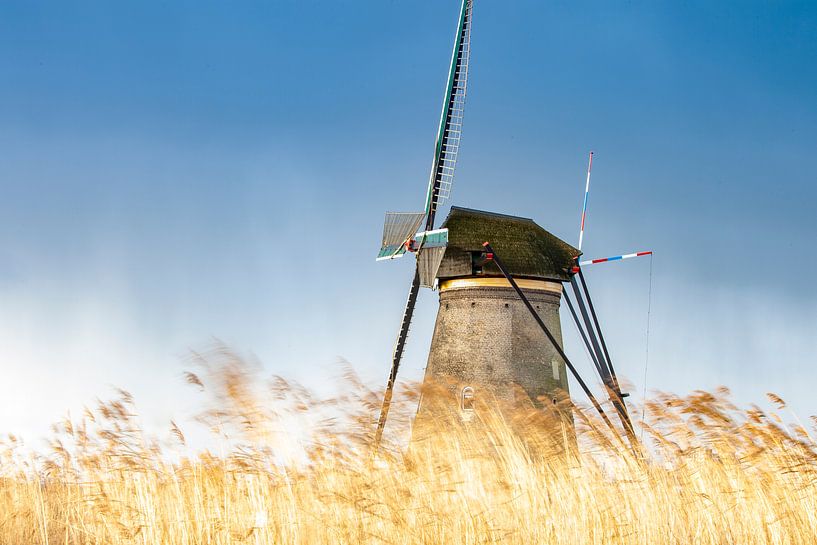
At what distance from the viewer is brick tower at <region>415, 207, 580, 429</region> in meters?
14.1

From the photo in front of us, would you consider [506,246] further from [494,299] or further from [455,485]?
[455,485]

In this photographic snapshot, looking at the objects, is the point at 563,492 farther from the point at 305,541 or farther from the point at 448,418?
the point at 305,541

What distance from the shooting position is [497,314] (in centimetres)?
1426

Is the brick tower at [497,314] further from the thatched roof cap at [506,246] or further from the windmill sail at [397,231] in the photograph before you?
the windmill sail at [397,231]

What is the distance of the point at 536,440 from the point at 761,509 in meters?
1.13

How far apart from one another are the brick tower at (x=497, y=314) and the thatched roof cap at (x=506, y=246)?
0.05ft

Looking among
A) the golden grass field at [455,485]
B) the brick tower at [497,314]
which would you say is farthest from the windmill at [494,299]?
the golden grass field at [455,485]

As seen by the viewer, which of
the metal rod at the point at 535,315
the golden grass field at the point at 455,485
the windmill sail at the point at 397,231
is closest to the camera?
the golden grass field at the point at 455,485

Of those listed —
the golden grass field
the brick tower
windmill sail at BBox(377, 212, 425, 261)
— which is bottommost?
the golden grass field

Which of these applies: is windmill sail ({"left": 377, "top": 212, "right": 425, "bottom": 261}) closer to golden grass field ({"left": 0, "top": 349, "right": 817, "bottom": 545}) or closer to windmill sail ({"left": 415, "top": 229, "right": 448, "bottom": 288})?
windmill sail ({"left": 415, "top": 229, "right": 448, "bottom": 288})

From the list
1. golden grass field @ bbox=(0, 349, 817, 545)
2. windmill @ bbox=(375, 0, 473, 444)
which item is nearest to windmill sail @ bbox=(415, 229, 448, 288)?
windmill @ bbox=(375, 0, 473, 444)

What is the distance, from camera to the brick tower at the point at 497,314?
14148 millimetres

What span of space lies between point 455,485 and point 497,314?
32.8 feet

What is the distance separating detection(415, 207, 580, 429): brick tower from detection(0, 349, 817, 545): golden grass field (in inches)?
360
